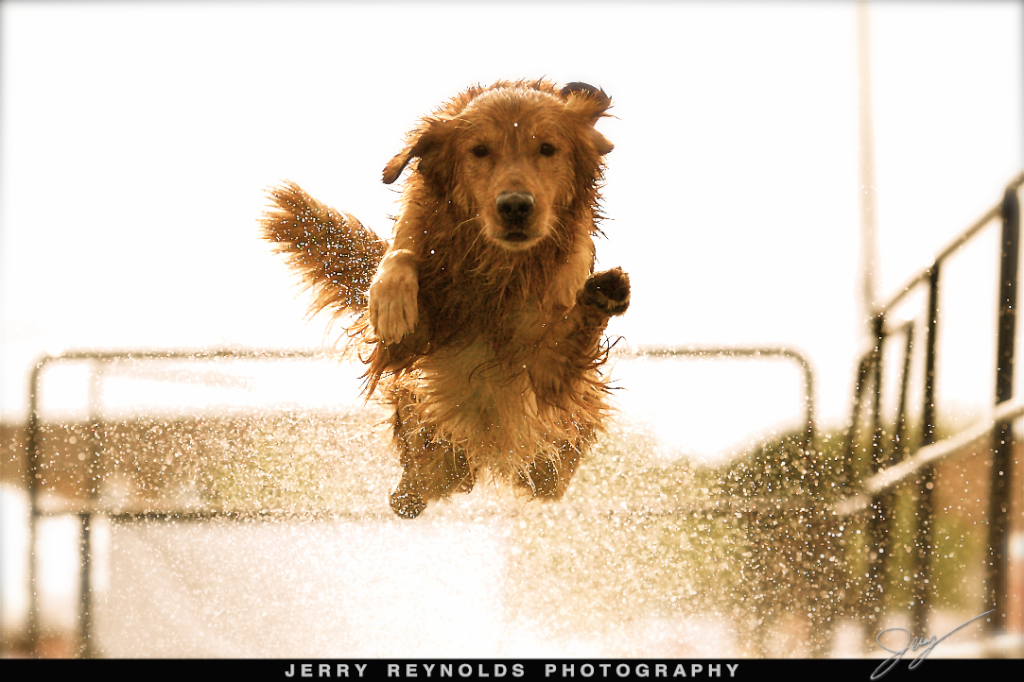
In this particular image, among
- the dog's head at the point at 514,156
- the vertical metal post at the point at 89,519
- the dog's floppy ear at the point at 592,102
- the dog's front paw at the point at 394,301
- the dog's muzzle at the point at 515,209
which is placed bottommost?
the vertical metal post at the point at 89,519

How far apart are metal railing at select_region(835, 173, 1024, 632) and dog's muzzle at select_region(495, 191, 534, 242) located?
136 centimetres

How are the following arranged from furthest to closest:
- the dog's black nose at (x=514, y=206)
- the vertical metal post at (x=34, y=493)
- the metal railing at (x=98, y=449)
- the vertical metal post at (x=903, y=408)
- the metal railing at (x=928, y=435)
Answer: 1. the vertical metal post at (x=34, y=493)
2. the metal railing at (x=98, y=449)
3. the vertical metal post at (x=903, y=408)
4. the metal railing at (x=928, y=435)
5. the dog's black nose at (x=514, y=206)

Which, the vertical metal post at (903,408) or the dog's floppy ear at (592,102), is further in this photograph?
the vertical metal post at (903,408)

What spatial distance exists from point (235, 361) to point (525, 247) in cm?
172

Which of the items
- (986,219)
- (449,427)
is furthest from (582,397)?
(986,219)

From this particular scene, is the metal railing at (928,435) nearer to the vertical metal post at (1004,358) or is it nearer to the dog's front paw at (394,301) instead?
the vertical metal post at (1004,358)

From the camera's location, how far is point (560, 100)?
5.18 ft

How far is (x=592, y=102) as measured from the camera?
1.60m

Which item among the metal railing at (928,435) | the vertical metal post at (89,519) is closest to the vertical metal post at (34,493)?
the vertical metal post at (89,519)

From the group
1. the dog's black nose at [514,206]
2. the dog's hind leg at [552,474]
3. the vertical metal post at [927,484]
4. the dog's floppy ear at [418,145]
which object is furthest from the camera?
the vertical metal post at [927,484]

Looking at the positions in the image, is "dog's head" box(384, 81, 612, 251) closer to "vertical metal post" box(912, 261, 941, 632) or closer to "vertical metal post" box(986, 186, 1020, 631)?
"vertical metal post" box(986, 186, 1020, 631)

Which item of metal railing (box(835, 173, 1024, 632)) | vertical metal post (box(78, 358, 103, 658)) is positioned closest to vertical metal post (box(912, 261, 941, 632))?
metal railing (box(835, 173, 1024, 632))

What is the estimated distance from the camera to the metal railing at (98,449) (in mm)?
2656
